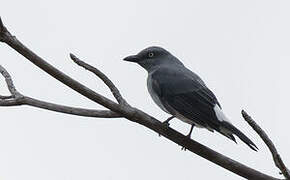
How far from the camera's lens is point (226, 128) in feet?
18.1

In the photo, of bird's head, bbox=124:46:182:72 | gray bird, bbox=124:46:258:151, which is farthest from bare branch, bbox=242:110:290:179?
bird's head, bbox=124:46:182:72

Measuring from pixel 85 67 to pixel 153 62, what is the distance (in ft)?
9.31

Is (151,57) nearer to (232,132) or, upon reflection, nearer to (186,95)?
(186,95)

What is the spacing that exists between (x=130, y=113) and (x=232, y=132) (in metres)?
1.66

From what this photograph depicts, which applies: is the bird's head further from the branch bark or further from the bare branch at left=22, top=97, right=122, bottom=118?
the bare branch at left=22, top=97, right=122, bottom=118

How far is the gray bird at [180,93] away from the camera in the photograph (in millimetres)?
5793

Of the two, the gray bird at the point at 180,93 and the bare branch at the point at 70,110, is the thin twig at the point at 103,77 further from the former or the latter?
the gray bird at the point at 180,93

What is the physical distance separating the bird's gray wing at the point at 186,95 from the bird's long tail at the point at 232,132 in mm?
92

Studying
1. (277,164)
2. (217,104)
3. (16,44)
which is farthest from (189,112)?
(16,44)

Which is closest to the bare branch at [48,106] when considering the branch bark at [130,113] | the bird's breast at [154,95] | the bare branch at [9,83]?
the bare branch at [9,83]

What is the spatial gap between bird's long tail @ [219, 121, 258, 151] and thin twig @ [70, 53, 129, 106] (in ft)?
4.42

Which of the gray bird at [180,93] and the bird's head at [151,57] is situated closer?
the gray bird at [180,93]

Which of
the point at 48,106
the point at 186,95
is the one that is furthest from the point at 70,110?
the point at 186,95

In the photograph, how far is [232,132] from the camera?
17.9 feet
